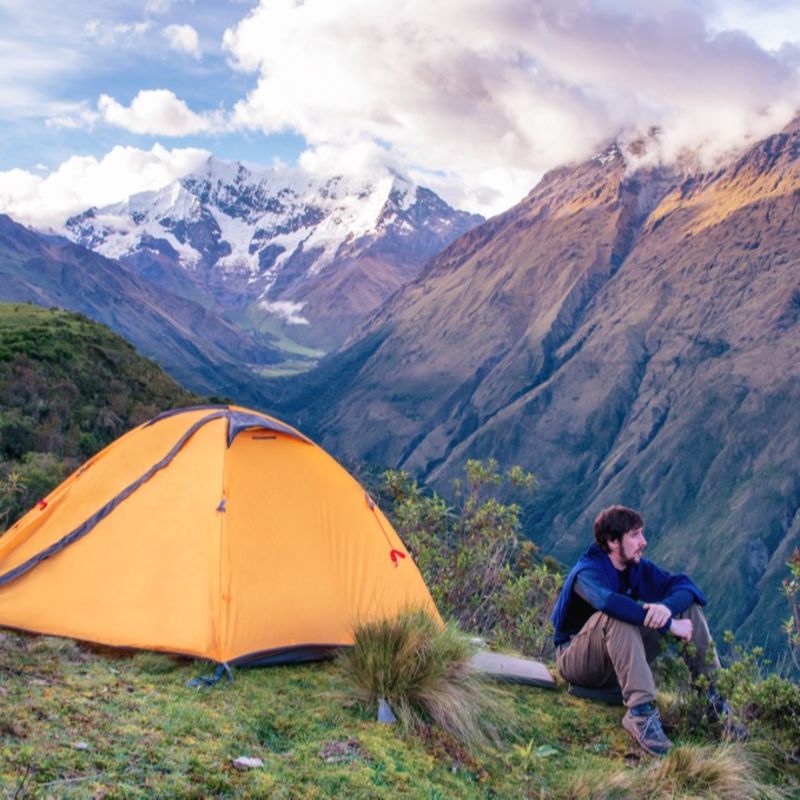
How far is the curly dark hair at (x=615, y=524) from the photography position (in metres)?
8.38

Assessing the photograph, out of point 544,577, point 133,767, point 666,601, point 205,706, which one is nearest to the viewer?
point 133,767

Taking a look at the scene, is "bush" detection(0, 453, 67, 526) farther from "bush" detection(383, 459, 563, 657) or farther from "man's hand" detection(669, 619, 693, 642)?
"man's hand" detection(669, 619, 693, 642)

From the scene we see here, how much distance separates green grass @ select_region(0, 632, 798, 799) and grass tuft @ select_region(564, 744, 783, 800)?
0.04m

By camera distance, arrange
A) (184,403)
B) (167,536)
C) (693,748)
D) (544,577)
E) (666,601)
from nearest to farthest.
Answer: (693,748) < (666,601) < (167,536) < (544,577) < (184,403)

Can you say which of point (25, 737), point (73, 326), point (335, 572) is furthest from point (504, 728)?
point (73, 326)

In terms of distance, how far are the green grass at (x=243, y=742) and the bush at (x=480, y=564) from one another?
5903 mm

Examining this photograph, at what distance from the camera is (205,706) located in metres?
7.39

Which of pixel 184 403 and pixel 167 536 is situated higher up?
pixel 184 403

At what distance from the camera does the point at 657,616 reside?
7613mm

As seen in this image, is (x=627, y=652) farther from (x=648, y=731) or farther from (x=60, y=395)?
(x=60, y=395)

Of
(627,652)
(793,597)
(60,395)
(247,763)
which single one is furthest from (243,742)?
(60,395)

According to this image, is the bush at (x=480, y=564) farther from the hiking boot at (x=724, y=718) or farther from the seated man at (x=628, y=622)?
the hiking boot at (x=724, y=718)

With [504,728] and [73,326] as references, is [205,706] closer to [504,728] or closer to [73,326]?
[504,728]

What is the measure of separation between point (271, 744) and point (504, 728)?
2312 millimetres
